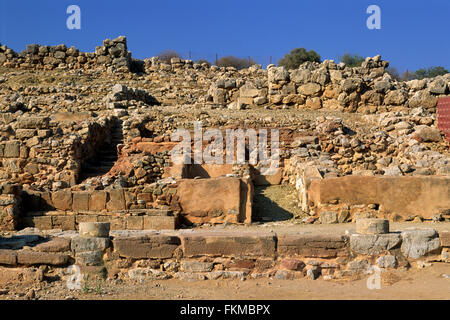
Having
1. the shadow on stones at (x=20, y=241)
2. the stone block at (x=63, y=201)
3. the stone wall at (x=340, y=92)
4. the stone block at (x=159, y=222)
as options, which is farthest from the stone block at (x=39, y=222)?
the stone wall at (x=340, y=92)

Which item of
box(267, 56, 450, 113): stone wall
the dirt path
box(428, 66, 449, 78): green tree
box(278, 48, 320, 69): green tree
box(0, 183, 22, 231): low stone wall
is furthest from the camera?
box(428, 66, 449, 78): green tree

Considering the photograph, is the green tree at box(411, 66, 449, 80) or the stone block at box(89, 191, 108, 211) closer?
the stone block at box(89, 191, 108, 211)

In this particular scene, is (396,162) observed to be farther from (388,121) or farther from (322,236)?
(322,236)

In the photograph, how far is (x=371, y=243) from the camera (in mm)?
7051

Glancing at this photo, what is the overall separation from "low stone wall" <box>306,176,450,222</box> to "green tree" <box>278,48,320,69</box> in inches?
1130

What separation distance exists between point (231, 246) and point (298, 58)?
107 ft

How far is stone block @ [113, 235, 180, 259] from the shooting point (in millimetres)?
7078

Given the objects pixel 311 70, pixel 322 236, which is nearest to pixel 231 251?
pixel 322 236

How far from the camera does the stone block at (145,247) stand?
23.2 feet

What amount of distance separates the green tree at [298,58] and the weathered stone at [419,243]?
104 feet

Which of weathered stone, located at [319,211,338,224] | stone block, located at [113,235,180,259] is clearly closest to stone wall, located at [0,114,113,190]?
stone block, located at [113,235,180,259]

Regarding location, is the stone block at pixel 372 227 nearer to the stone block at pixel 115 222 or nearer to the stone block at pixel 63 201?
the stone block at pixel 115 222

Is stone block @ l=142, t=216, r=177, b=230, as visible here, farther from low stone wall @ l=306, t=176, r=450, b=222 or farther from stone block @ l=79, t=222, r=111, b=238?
low stone wall @ l=306, t=176, r=450, b=222

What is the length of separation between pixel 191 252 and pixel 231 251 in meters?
0.54
